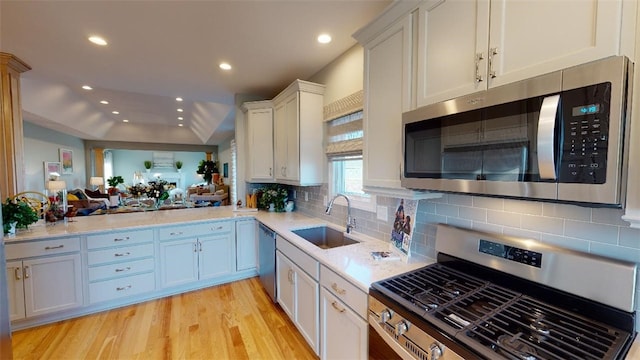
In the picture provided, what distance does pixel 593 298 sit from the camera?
3.14 ft

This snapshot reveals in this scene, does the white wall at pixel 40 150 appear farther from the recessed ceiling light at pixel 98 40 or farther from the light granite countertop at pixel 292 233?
the recessed ceiling light at pixel 98 40

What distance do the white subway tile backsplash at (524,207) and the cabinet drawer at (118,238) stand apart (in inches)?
124

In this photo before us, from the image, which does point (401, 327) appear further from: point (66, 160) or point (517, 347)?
point (66, 160)

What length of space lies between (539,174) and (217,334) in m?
2.54

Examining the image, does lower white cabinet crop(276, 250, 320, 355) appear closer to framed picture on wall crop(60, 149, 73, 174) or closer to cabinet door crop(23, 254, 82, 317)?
cabinet door crop(23, 254, 82, 317)

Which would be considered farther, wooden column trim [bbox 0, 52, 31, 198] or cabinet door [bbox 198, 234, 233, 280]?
cabinet door [bbox 198, 234, 233, 280]

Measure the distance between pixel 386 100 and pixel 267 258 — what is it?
6.77 feet

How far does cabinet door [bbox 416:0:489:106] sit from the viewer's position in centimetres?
107

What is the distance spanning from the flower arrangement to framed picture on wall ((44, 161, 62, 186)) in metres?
6.68

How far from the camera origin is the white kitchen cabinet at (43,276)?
229cm

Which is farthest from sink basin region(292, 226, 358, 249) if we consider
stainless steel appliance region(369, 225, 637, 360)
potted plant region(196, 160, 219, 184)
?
potted plant region(196, 160, 219, 184)

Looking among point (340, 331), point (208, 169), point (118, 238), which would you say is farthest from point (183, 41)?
point (208, 169)

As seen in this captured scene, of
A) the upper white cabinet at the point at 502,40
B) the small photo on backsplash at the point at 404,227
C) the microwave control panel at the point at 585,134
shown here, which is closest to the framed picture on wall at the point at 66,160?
the small photo on backsplash at the point at 404,227

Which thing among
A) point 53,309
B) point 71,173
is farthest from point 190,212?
point 71,173
